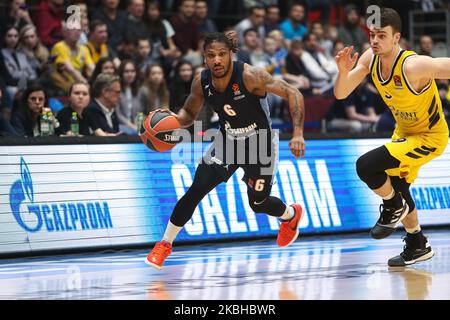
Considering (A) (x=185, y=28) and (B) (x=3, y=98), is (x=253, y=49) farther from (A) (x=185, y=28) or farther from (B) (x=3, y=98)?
(B) (x=3, y=98)

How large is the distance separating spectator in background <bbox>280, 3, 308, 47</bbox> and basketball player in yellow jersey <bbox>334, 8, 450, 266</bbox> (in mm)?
9843

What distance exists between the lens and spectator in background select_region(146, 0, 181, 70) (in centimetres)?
1700

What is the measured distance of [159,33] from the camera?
56.9 feet

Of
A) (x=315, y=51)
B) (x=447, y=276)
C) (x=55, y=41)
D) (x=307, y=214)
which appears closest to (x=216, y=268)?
(x=447, y=276)

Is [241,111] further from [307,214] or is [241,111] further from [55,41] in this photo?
[55,41]

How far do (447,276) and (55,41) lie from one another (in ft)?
29.3

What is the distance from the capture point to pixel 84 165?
38.6 ft

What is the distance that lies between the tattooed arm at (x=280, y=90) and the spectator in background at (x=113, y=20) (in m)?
7.33

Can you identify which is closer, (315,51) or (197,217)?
(197,217)

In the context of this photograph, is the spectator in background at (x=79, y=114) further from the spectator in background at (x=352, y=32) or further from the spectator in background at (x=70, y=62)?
the spectator in background at (x=352, y=32)

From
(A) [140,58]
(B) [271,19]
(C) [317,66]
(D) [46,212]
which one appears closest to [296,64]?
(C) [317,66]

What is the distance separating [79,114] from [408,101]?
17.3 feet

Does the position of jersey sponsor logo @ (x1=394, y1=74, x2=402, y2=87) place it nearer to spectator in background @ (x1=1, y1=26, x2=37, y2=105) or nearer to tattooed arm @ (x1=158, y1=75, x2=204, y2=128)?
tattooed arm @ (x1=158, y1=75, x2=204, y2=128)

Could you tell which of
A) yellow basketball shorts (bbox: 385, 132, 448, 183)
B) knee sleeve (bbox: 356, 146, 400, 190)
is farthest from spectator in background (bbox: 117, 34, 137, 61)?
knee sleeve (bbox: 356, 146, 400, 190)
